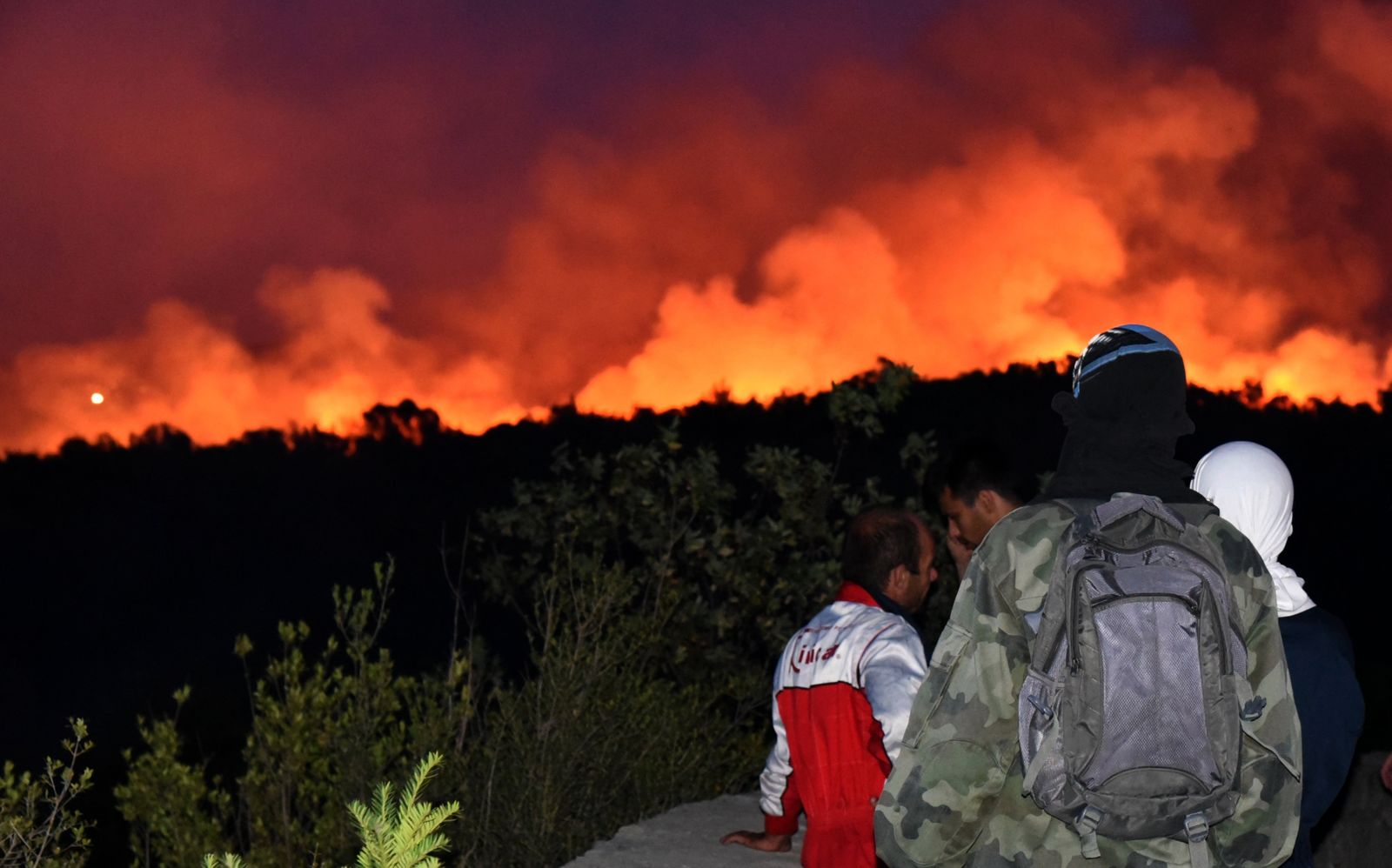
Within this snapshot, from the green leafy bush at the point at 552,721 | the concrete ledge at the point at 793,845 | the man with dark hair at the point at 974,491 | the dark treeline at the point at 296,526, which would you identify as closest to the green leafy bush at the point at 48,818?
the green leafy bush at the point at 552,721

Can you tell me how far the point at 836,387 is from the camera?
445 inches

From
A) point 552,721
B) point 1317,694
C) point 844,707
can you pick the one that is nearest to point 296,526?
point 552,721

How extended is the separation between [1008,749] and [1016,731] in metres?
0.03

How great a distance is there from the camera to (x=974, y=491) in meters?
5.39

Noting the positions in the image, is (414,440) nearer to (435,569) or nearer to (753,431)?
(435,569)

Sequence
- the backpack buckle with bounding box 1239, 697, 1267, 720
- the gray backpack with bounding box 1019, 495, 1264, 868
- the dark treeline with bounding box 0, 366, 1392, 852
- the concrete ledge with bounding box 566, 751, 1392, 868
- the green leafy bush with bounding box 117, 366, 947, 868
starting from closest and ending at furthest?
1. the gray backpack with bounding box 1019, 495, 1264, 868
2. the backpack buckle with bounding box 1239, 697, 1267, 720
3. the concrete ledge with bounding box 566, 751, 1392, 868
4. the green leafy bush with bounding box 117, 366, 947, 868
5. the dark treeline with bounding box 0, 366, 1392, 852

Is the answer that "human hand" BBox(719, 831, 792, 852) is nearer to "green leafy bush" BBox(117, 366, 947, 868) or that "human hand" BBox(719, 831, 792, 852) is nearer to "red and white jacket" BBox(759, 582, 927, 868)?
"red and white jacket" BBox(759, 582, 927, 868)

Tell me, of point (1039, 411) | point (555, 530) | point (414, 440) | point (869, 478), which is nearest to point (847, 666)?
point (869, 478)

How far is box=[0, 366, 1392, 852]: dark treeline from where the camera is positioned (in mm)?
30703

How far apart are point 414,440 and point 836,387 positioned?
31798 millimetres

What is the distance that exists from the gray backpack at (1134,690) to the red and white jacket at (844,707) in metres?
1.60

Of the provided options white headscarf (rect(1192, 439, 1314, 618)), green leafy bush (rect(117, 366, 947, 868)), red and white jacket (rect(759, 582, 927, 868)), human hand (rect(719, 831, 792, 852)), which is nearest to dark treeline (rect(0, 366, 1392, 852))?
green leafy bush (rect(117, 366, 947, 868))

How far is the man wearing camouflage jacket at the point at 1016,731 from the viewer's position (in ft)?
8.73

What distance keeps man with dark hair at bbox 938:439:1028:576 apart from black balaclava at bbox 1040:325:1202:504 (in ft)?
8.20
